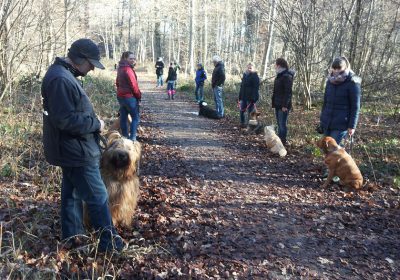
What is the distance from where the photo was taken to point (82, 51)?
3385 millimetres

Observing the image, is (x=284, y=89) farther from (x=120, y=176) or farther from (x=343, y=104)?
(x=120, y=176)

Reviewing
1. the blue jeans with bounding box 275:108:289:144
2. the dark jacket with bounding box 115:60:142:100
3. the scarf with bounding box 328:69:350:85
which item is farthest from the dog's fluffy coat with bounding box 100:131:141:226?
the blue jeans with bounding box 275:108:289:144

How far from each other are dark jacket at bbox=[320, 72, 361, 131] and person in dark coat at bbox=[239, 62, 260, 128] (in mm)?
3963

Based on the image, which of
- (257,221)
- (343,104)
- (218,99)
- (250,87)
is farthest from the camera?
(218,99)

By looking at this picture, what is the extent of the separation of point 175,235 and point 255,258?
1.05 m

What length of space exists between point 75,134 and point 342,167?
4.80 m

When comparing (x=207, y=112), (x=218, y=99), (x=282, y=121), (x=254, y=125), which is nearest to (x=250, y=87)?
(x=254, y=125)

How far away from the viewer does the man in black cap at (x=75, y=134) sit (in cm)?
321

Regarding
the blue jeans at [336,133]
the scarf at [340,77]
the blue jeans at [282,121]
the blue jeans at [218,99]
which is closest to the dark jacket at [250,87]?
the blue jeans at [218,99]

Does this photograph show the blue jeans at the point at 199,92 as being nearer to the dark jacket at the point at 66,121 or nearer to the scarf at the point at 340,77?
the scarf at the point at 340,77

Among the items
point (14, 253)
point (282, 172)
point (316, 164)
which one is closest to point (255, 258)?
point (14, 253)

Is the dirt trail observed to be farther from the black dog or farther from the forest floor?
the black dog

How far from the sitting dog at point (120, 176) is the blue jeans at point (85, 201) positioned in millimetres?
362

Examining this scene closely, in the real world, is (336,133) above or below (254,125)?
above
